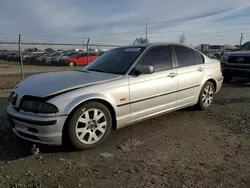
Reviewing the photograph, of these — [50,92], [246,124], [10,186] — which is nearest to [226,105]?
[246,124]

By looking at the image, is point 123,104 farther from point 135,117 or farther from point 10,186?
point 10,186

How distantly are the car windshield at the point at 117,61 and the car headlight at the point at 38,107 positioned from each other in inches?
52.6

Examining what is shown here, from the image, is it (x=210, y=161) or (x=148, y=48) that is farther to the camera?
(x=148, y=48)

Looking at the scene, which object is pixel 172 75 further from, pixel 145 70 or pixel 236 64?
pixel 236 64

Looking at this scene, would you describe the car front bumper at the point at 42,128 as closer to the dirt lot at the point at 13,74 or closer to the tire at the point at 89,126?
the tire at the point at 89,126

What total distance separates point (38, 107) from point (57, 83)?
0.50 meters

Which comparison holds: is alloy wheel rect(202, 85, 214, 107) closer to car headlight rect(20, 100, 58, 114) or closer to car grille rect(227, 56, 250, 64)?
car headlight rect(20, 100, 58, 114)

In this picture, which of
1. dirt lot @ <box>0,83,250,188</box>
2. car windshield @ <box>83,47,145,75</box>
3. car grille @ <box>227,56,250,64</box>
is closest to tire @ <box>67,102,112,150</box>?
dirt lot @ <box>0,83,250,188</box>

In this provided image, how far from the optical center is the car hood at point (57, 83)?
3.37 metres

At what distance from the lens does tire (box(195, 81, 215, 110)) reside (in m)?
5.36

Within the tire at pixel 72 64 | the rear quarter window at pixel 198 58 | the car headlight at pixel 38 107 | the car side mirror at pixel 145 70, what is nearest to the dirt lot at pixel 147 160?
the car headlight at pixel 38 107

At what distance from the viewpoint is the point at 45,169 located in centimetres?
302

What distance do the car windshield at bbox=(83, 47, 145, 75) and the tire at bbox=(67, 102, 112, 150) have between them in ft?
2.69

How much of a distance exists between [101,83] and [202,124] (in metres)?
2.20
